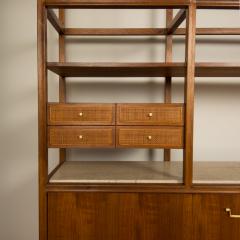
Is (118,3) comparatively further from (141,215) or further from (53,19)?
(141,215)

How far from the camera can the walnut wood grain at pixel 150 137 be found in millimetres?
1277

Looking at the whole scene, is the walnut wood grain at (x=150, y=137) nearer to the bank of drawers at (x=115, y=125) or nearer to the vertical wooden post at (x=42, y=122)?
the bank of drawers at (x=115, y=125)

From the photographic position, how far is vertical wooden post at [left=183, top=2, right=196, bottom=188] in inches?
47.6

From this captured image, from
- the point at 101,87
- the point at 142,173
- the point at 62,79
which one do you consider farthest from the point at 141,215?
the point at 62,79

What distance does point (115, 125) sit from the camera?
1.29 meters

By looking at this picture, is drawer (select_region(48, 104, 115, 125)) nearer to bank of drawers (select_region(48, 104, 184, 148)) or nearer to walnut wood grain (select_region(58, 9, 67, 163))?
bank of drawers (select_region(48, 104, 184, 148))

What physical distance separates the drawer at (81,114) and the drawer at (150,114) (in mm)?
51

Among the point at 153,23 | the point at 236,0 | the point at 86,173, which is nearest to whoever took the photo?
the point at 236,0

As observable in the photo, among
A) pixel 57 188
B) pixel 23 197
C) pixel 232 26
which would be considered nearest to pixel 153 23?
pixel 232 26

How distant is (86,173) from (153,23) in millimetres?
1040

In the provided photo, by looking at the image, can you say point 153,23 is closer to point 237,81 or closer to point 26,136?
point 237,81

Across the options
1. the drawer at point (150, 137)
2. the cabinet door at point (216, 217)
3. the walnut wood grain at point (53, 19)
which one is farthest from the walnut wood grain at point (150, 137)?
the walnut wood grain at point (53, 19)

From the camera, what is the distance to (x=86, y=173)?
141 centimetres

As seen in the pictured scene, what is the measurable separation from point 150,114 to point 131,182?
325mm
